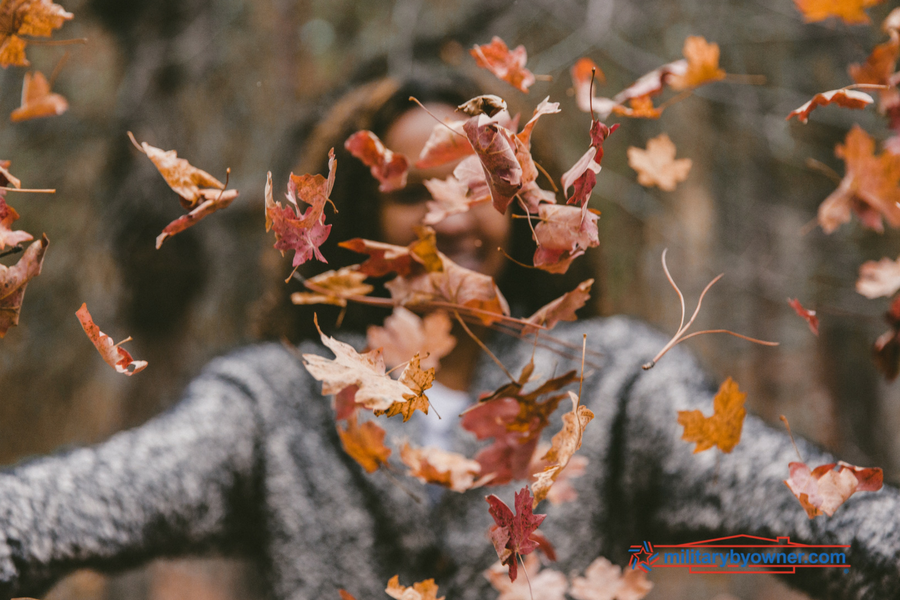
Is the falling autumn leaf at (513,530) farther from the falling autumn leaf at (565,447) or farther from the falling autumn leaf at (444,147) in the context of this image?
the falling autumn leaf at (444,147)

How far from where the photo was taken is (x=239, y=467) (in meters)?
0.52

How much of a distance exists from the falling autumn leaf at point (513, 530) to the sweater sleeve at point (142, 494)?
0.78ft

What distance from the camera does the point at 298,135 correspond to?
841mm

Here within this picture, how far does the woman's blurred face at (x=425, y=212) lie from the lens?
0.42 metres

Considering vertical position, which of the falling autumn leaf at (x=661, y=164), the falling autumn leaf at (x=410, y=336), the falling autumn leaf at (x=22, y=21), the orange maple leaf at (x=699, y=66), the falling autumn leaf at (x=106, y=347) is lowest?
the falling autumn leaf at (x=410, y=336)

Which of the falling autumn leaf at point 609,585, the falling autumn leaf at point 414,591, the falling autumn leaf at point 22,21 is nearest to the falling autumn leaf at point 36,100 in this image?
the falling autumn leaf at point 22,21

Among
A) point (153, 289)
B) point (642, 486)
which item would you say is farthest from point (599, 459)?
point (153, 289)

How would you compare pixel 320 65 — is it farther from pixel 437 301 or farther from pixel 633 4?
pixel 437 301

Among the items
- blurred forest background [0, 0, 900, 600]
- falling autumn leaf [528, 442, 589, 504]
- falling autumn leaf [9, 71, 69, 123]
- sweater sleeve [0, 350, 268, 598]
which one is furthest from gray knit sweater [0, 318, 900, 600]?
blurred forest background [0, 0, 900, 600]

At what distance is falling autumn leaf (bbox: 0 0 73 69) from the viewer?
22 cm

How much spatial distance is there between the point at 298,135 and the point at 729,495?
2.46ft

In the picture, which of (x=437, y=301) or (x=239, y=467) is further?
(x=239, y=467)

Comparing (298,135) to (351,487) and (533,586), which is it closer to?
(351,487)

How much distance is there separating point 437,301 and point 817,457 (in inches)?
9.8
